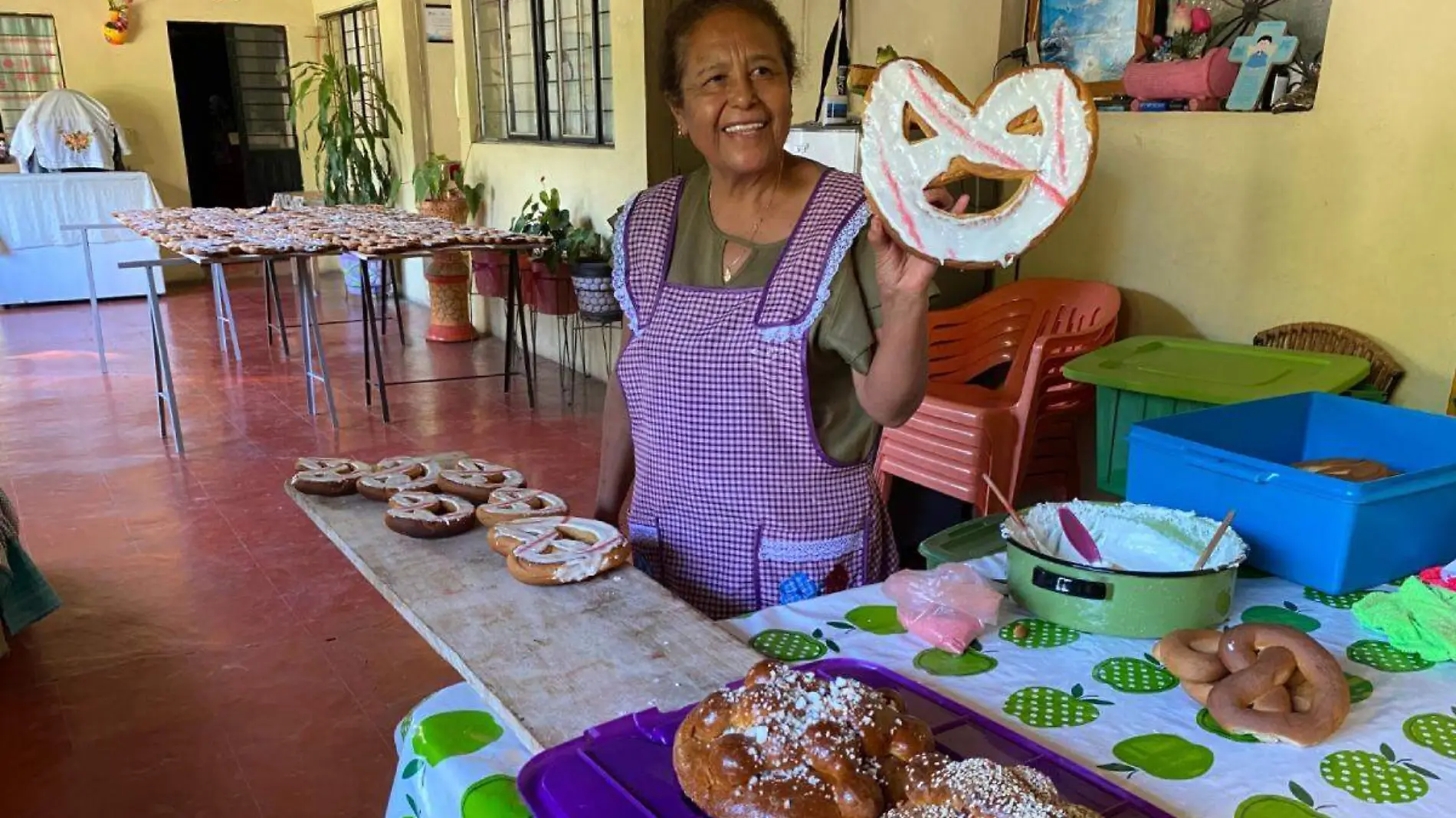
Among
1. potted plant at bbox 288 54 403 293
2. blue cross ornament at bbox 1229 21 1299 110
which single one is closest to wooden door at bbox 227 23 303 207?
potted plant at bbox 288 54 403 293

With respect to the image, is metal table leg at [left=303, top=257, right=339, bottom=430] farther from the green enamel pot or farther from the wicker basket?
the green enamel pot

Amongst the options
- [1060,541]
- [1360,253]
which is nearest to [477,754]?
[1060,541]

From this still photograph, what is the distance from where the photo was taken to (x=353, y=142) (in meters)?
7.81

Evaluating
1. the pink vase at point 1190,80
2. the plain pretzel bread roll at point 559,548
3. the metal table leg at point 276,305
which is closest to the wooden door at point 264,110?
the metal table leg at point 276,305

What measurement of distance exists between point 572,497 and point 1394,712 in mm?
3272

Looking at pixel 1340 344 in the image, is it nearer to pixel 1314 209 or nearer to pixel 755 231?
pixel 1314 209

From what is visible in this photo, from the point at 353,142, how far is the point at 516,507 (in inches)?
281

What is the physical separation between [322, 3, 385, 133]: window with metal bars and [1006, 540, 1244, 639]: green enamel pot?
784cm

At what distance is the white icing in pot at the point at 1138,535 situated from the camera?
1.31m

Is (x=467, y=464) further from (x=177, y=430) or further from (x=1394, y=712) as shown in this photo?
(x=177, y=430)

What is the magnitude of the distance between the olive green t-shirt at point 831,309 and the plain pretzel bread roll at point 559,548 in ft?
1.20

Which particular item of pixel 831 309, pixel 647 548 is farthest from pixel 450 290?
pixel 831 309

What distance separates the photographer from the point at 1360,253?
258cm

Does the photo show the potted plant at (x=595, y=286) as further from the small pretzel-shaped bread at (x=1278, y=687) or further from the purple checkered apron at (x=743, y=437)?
the small pretzel-shaped bread at (x=1278, y=687)
